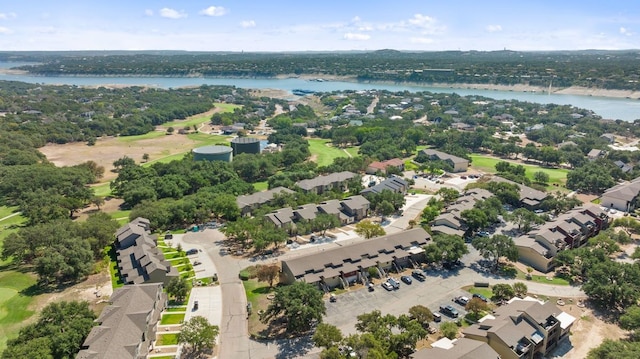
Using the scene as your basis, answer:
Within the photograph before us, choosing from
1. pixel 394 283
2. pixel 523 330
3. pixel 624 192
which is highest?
pixel 624 192

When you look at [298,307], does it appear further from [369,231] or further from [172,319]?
[369,231]

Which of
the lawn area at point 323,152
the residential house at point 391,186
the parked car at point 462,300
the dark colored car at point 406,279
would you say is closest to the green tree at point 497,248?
the parked car at point 462,300

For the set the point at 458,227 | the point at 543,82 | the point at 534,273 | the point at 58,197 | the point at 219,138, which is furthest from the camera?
the point at 543,82

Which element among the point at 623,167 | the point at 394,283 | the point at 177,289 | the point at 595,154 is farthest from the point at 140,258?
the point at 595,154

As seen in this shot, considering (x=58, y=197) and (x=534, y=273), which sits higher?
(x=58, y=197)

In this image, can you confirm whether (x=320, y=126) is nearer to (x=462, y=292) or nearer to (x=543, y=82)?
(x=462, y=292)

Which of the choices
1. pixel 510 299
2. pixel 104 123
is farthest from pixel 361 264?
pixel 104 123

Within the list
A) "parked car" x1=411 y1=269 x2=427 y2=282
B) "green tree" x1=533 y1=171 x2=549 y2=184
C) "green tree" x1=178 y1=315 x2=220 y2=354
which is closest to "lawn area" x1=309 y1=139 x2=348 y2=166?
"green tree" x1=533 y1=171 x2=549 y2=184
